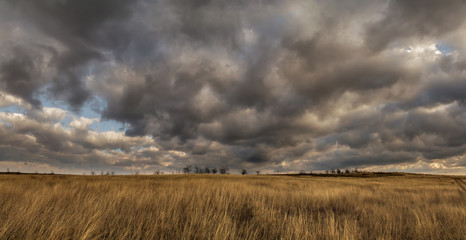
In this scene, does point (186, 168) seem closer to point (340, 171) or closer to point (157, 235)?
point (340, 171)

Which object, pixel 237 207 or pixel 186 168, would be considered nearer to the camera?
pixel 237 207

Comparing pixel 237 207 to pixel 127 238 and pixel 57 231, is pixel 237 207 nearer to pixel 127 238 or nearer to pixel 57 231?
pixel 127 238

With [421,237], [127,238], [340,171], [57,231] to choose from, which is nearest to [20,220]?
[57,231]

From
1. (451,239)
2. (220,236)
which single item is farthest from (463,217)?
(220,236)

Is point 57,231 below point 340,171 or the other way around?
the other way around

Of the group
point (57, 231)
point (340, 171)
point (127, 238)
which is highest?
point (57, 231)

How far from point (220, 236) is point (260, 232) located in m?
1.35

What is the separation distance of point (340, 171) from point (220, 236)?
16194cm

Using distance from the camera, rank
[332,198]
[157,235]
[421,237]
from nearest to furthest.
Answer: [157,235], [421,237], [332,198]

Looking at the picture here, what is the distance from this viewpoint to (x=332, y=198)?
1124 cm

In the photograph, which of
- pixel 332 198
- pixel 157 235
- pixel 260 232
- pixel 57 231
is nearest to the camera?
pixel 57 231

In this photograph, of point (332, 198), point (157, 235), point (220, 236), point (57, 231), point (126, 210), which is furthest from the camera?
point (332, 198)

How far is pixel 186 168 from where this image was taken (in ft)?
489

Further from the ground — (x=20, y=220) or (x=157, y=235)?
(x=20, y=220)
